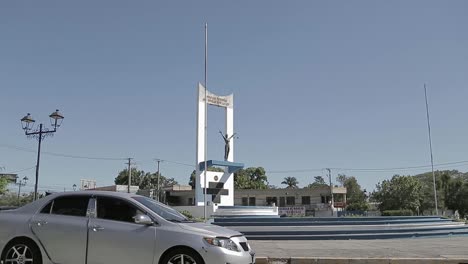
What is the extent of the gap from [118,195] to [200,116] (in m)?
34.8

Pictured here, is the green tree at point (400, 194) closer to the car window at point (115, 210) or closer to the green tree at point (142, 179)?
the green tree at point (142, 179)

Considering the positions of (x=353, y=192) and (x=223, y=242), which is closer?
(x=223, y=242)

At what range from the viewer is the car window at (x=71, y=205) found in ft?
26.9

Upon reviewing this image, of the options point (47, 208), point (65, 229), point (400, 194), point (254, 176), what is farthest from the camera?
point (254, 176)

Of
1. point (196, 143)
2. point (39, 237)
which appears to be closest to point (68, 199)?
point (39, 237)

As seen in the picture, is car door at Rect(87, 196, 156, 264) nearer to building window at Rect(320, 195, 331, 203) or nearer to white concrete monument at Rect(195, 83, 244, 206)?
white concrete monument at Rect(195, 83, 244, 206)

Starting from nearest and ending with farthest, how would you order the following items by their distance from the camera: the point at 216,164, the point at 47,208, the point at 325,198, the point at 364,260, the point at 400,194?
the point at 47,208 < the point at 364,260 < the point at 216,164 < the point at 400,194 < the point at 325,198

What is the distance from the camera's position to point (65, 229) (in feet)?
26.0

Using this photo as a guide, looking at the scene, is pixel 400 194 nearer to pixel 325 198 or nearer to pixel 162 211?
pixel 325 198

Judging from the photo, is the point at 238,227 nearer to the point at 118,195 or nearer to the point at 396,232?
the point at 396,232

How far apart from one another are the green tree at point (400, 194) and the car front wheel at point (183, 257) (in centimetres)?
6871

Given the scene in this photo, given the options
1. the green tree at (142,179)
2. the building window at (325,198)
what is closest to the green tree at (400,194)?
the building window at (325,198)

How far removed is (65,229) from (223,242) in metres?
2.77

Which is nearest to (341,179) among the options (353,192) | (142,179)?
(353,192)
